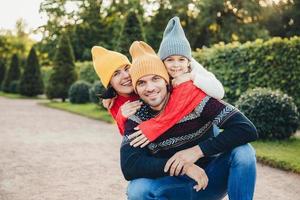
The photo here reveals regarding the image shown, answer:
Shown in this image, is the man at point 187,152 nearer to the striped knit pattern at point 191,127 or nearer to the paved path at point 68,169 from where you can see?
the striped knit pattern at point 191,127

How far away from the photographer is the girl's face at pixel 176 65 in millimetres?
3471

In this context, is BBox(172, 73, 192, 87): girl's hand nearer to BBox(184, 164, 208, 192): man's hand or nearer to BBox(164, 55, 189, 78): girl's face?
BBox(164, 55, 189, 78): girl's face

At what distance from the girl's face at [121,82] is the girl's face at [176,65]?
0.34 meters

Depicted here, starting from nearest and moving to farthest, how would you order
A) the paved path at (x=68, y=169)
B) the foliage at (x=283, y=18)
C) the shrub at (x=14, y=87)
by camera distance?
the paved path at (x=68, y=169), the foliage at (x=283, y=18), the shrub at (x=14, y=87)

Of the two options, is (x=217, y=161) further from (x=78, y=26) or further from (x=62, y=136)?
(x=78, y=26)

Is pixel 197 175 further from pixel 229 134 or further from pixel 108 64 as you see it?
pixel 108 64

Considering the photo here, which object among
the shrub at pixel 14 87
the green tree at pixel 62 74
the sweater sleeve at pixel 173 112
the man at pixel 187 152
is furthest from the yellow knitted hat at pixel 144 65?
the shrub at pixel 14 87

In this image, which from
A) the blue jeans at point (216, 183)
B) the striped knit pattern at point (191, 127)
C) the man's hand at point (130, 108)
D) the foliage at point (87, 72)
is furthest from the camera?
the foliage at point (87, 72)

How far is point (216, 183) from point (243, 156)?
358 millimetres

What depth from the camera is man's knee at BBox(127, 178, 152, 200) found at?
3.03 meters

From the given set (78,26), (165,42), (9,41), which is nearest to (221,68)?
(165,42)

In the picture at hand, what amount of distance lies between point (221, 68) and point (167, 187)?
32.6 ft

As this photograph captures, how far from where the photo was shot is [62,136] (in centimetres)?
1085

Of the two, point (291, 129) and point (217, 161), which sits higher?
point (217, 161)
